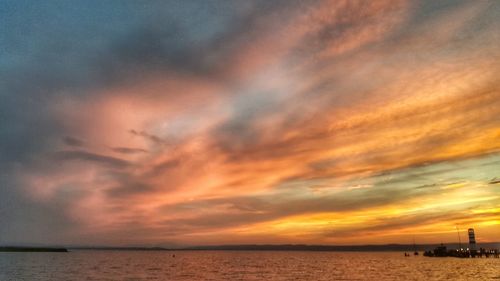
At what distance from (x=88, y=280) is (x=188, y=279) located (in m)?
20.3

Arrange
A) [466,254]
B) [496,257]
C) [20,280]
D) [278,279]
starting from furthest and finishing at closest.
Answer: [466,254], [496,257], [278,279], [20,280]

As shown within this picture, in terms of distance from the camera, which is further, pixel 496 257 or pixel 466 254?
pixel 466 254

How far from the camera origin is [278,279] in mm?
81562

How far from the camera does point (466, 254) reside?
19738 cm

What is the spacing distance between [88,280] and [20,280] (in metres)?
12.8

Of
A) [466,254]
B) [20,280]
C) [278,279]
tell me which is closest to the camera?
[20,280]

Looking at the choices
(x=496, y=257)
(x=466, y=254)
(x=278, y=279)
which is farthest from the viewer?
(x=466, y=254)

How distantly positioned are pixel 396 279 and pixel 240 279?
32.9 metres

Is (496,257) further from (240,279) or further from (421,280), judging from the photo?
(240,279)

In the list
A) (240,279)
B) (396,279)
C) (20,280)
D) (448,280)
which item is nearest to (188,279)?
(240,279)

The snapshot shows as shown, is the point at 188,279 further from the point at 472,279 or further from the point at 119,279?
the point at 472,279

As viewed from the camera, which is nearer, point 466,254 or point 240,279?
point 240,279

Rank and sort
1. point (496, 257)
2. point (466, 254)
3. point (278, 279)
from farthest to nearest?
1. point (466, 254)
2. point (496, 257)
3. point (278, 279)

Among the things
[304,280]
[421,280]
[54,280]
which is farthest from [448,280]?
[54,280]
